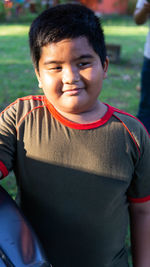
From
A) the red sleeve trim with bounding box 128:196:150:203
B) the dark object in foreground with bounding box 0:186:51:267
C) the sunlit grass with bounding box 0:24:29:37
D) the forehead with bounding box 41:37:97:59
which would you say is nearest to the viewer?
the dark object in foreground with bounding box 0:186:51:267

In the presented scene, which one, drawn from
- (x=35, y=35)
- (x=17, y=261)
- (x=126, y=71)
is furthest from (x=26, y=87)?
(x=17, y=261)

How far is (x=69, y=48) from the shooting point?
0.94 m

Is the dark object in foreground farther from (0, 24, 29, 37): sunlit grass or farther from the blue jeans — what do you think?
(0, 24, 29, 37): sunlit grass

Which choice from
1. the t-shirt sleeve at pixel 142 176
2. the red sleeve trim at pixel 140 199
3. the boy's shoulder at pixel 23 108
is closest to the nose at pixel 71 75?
the boy's shoulder at pixel 23 108

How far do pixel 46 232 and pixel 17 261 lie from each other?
1.48 ft

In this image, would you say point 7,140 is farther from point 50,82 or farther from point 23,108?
point 50,82

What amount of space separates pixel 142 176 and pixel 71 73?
0.50 metres

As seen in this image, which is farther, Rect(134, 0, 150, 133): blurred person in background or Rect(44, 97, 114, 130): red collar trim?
Rect(134, 0, 150, 133): blurred person in background

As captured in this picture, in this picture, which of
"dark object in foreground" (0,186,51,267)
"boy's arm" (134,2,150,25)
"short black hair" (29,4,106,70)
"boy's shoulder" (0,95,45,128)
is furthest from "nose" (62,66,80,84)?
"boy's arm" (134,2,150,25)

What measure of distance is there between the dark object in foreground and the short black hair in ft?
1.79

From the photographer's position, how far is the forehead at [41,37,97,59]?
0.94 meters

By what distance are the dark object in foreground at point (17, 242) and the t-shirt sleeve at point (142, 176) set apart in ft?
1.61

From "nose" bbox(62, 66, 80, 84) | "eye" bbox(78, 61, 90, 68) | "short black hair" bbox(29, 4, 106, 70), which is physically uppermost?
"short black hair" bbox(29, 4, 106, 70)

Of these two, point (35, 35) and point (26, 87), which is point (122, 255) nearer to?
point (35, 35)
